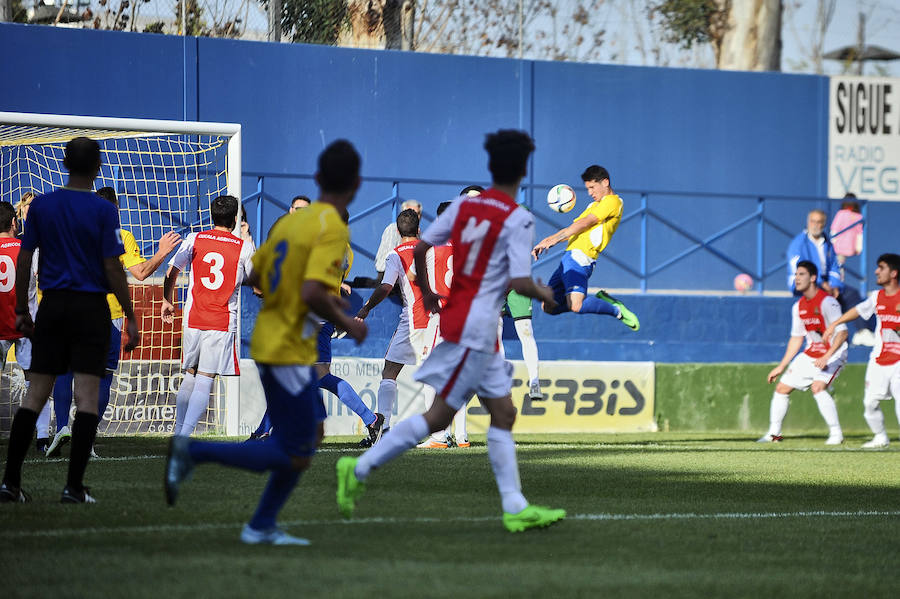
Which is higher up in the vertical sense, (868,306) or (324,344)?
(868,306)

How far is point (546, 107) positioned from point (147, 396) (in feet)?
30.5

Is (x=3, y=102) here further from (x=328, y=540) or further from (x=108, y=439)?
(x=328, y=540)

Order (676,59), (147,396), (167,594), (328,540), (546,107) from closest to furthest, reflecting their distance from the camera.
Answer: (167,594) < (328,540) < (147,396) < (546,107) < (676,59)

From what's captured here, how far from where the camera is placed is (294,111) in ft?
63.4

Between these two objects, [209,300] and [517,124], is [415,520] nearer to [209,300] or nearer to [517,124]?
[209,300]

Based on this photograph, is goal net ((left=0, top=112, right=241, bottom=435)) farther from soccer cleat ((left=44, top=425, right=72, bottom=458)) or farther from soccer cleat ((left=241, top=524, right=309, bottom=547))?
soccer cleat ((left=241, top=524, right=309, bottom=547))

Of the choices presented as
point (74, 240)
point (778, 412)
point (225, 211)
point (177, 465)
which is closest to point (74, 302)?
point (74, 240)

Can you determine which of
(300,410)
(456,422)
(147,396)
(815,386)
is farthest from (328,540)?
(815,386)

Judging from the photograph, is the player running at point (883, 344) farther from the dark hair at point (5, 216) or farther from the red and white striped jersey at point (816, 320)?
the dark hair at point (5, 216)

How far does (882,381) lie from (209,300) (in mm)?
7434

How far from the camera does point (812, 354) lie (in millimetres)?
14469

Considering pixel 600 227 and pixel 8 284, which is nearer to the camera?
pixel 8 284

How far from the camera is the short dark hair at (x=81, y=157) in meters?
7.06

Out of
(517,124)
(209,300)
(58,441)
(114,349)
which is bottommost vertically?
(58,441)
